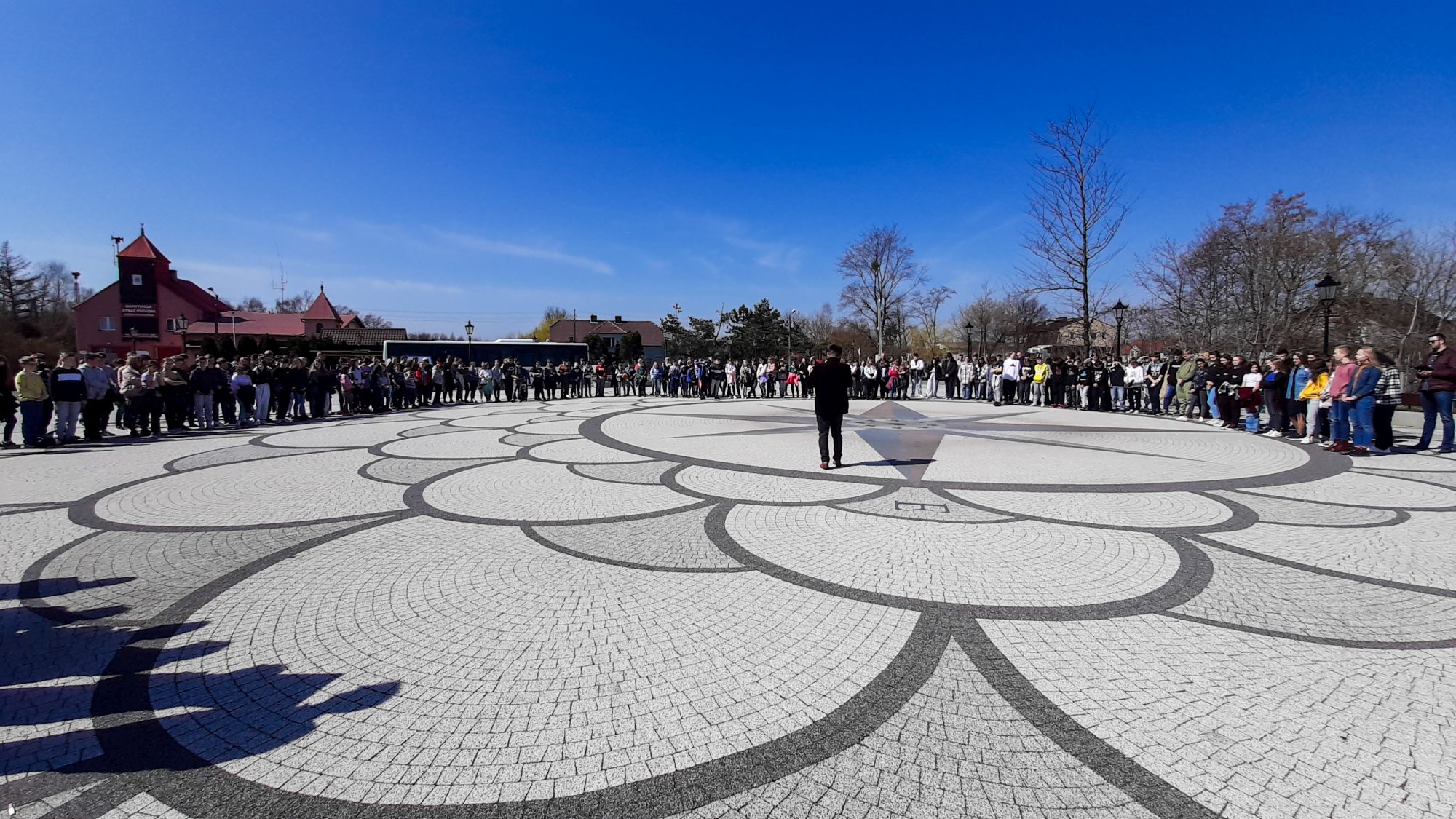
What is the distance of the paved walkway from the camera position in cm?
235

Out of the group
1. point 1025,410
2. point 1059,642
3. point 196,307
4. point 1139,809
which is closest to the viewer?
point 1139,809

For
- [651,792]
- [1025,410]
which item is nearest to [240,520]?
[651,792]

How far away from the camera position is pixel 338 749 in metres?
2.59

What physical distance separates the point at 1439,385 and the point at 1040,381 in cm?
1087

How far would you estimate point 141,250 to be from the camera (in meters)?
57.9

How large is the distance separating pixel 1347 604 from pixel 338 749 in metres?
5.99

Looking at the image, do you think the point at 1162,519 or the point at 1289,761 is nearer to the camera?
the point at 1289,761

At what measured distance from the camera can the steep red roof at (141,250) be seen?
57.4 metres

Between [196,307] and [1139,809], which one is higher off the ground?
[196,307]

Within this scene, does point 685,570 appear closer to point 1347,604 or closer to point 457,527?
point 457,527

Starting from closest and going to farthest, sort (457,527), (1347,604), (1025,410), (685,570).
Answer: (1347,604), (685,570), (457,527), (1025,410)

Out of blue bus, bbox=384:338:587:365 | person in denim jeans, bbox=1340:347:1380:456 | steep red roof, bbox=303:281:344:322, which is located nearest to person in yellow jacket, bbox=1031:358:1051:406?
person in denim jeans, bbox=1340:347:1380:456

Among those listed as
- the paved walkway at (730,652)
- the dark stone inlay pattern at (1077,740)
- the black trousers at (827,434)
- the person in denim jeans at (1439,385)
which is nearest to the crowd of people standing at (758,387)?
the person in denim jeans at (1439,385)

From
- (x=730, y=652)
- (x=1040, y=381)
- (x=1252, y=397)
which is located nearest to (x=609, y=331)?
(x=1040, y=381)
